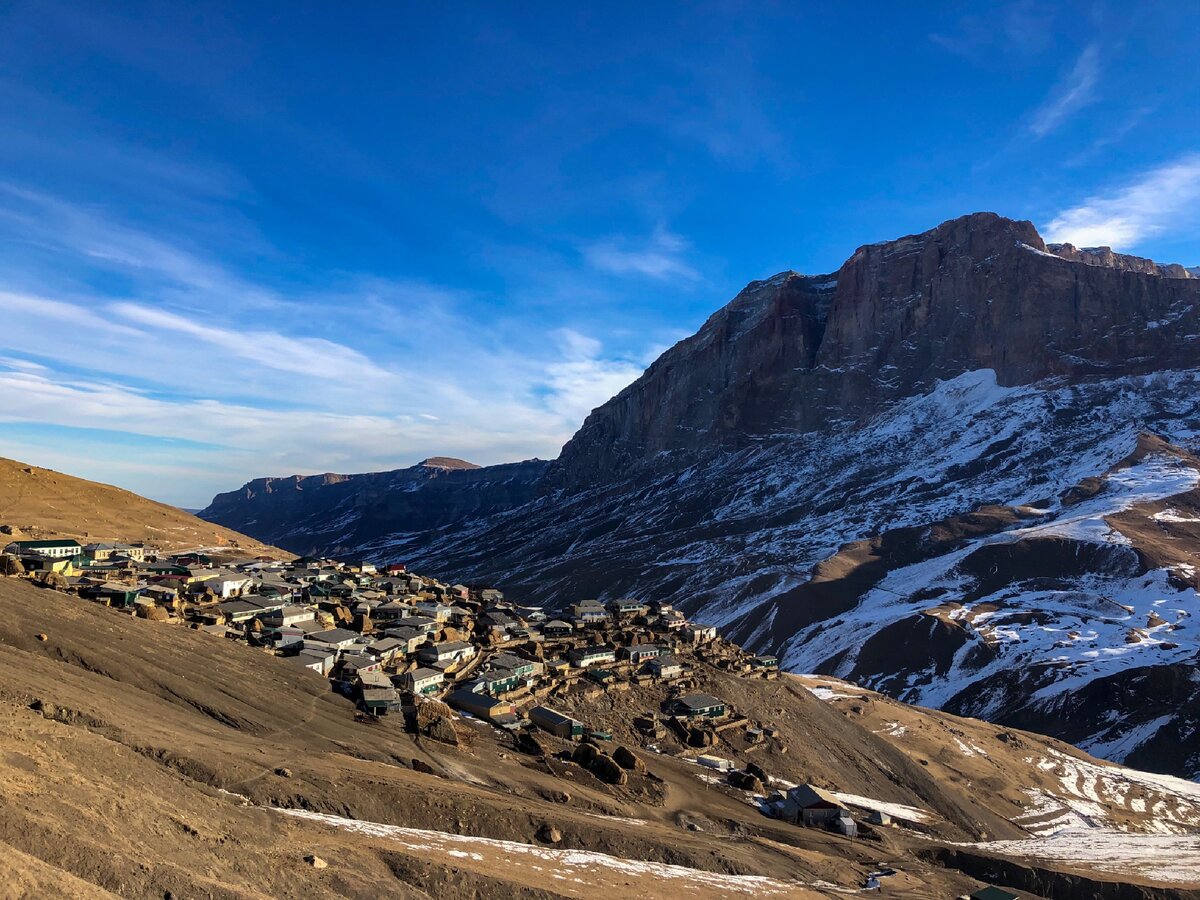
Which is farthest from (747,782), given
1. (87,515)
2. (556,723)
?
(87,515)

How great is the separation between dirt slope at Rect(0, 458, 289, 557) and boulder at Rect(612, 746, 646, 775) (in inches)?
2767

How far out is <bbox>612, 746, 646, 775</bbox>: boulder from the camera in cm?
4057

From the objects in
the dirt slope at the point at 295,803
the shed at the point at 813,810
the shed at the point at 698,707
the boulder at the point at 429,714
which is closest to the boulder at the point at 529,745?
the dirt slope at the point at 295,803

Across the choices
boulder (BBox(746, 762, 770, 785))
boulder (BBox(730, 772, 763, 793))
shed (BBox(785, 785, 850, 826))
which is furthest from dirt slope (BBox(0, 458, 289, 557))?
shed (BBox(785, 785, 850, 826))

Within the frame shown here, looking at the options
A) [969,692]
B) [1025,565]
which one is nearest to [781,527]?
[1025,565]

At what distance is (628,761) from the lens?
40.8m

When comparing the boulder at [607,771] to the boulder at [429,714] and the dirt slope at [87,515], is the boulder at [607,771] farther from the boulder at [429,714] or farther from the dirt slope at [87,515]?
the dirt slope at [87,515]

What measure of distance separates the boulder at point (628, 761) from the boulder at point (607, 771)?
121 cm

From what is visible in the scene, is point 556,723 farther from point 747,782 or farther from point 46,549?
point 46,549

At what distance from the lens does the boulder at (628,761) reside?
133 feet

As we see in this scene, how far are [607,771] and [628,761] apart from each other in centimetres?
247

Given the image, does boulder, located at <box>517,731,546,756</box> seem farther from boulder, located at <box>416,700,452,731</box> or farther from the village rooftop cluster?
boulder, located at <box>416,700,452,731</box>

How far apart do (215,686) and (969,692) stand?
101927 millimetres

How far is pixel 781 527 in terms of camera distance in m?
192
